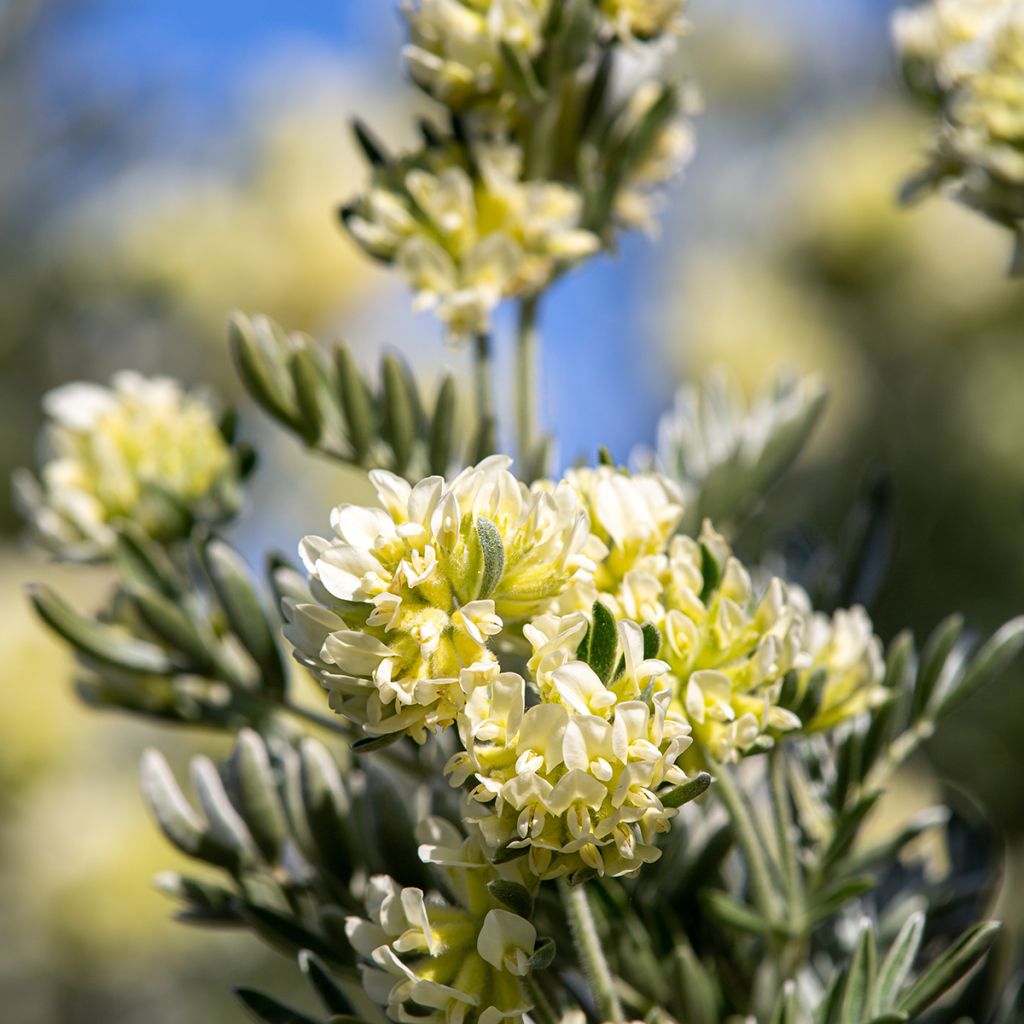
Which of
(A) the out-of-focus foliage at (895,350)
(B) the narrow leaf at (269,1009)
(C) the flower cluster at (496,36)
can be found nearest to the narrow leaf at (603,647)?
(B) the narrow leaf at (269,1009)

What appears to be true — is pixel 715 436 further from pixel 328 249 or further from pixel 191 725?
pixel 328 249

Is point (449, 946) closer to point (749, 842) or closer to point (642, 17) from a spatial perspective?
point (749, 842)

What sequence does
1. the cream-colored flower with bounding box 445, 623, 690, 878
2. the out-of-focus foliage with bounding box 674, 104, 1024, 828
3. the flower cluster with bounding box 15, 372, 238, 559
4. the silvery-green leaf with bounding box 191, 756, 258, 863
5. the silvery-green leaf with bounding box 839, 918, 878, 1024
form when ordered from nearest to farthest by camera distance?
the cream-colored flower with bounding box 445, 623, 690, 878 < the silvery-green leaf with bounding box 839, 918, 878, 1024 < the silvery-green leaf with bounding box 191, 756, 258, 863 < the flower cluster with bounding box 15, 372, 238, 559 < the out-of-focus foliage with bounding box 674, 104, 1024, 828

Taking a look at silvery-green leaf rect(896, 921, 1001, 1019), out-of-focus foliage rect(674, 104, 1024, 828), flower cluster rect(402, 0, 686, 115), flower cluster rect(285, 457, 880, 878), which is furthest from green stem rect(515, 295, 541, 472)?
out-of-focus foliage rect(674, 104, 1024, 828)

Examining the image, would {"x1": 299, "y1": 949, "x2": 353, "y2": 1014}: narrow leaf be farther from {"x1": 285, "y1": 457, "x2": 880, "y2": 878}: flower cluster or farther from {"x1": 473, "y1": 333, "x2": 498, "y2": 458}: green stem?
{"x1": 473, "y1": 333, "x2": 498, "y2": 458}: green stem

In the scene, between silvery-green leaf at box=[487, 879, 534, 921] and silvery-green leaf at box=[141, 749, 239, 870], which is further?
silvery-green leaf at box=[141, 749, 239, 870]

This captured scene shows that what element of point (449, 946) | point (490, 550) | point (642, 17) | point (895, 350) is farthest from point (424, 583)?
point (895, 350)

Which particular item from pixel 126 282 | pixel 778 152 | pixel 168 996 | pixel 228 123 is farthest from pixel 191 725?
pixel 778 152
